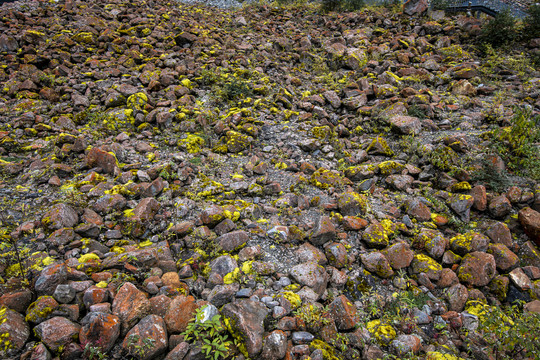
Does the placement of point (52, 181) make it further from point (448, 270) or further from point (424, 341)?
point (448, 270)

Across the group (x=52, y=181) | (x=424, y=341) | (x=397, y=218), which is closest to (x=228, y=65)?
(x=52, y=181)

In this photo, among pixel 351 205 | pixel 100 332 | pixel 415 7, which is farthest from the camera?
pixel 415 7

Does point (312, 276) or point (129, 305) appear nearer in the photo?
point (129, 305)

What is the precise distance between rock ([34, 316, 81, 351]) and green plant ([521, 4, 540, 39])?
15.8 m

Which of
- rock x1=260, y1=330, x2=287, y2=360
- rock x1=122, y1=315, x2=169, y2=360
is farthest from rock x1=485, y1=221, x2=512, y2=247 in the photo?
rock x1=122, y1=315, x2=169, y2=360

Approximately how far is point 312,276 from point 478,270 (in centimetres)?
252

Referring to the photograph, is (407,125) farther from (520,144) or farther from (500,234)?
(500,234)

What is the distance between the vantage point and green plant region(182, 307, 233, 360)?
8.54ft

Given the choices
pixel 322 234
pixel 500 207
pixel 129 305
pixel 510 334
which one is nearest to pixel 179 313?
pixel 129 305

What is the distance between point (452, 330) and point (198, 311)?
3240 mm

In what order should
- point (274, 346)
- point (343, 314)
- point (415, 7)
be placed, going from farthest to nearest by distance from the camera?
1. point (415, 7)
2. point (343, 314)
3. point (274, 346)

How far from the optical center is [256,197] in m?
5.18

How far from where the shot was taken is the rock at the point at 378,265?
3877 mm

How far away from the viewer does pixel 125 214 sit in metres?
4.37
